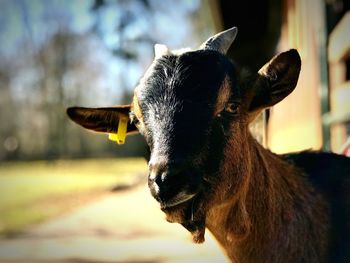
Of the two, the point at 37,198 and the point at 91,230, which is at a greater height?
the point at 91,230

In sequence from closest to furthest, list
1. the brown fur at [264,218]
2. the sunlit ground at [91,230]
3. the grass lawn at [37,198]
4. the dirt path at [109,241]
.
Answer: the brown fur at [264,218] → the dirt path at [109,241] → the sunlit ground at [91,230] → the grass lawn at [37,198]

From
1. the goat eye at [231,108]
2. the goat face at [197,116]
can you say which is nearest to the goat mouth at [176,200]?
the goat face at [197,116]

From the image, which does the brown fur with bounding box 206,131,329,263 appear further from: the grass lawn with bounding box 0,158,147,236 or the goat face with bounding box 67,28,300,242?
the grass lawn with bounding box 0,158,147,236

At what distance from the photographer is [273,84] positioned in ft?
8.55

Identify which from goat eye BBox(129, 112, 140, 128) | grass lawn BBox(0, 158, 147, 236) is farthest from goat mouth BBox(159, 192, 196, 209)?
grass lawn BBox(0, 158, 147, 236)

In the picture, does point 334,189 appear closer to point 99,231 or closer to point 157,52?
point 157,52

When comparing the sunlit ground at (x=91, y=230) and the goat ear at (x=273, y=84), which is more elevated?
the goat ear at (x=273, y=84)

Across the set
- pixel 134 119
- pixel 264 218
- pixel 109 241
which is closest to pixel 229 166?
pixel 264 218

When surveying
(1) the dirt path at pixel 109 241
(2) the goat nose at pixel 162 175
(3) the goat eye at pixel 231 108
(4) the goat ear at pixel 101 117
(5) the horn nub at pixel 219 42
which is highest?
(5) the horn nub at pixel 219 42

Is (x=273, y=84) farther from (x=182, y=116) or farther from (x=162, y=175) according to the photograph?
(x=162, y=175)

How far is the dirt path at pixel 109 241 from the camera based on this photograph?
6727mm

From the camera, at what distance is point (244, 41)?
9.02 metres

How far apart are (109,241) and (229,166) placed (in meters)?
5.98

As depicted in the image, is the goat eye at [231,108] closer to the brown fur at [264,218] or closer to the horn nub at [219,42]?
the brown fur at [264,218]
